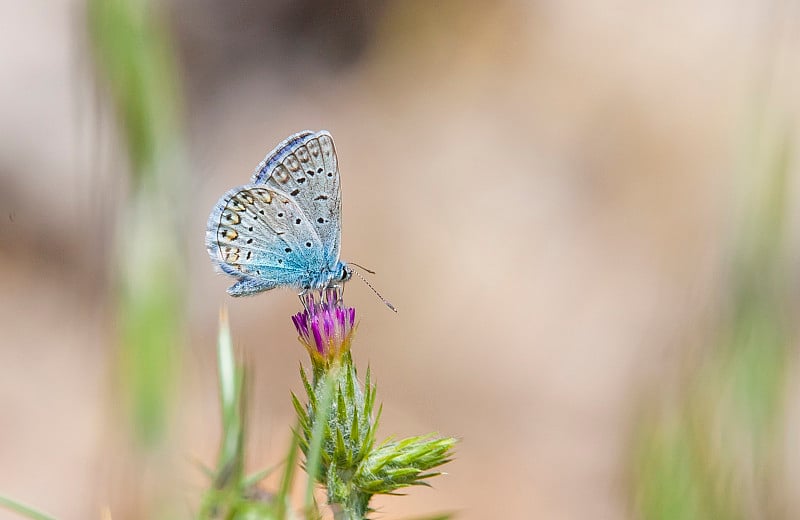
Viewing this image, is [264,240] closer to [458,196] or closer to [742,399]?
[742,399]

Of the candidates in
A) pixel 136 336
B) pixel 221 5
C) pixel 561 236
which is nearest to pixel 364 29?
pixel 221 5

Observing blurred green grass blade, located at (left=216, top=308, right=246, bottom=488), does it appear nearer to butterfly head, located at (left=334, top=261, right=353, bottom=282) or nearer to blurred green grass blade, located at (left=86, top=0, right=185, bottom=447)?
blurred green grass blade, located at (left=86, top=0, right=185, bottom=447)

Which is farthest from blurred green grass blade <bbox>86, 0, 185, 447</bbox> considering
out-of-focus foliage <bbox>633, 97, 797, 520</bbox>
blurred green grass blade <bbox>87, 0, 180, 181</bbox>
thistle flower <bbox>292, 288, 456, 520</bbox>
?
out-of-focus foliage <bbox>633, 97, 797, 520</bbox>

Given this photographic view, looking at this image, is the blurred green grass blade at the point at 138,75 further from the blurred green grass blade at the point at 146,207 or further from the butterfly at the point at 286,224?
the butterfly at the point at 286,224

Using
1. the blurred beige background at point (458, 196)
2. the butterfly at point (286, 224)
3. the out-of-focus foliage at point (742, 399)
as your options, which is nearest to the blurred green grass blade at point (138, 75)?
the out-of-focus foliage at point (742, 399)

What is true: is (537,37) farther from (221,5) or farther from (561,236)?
(221,5)

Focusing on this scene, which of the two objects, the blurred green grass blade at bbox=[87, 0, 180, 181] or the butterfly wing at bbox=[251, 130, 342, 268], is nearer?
the blurred green grass blade at bbox=[87, 0, 180, 181]
